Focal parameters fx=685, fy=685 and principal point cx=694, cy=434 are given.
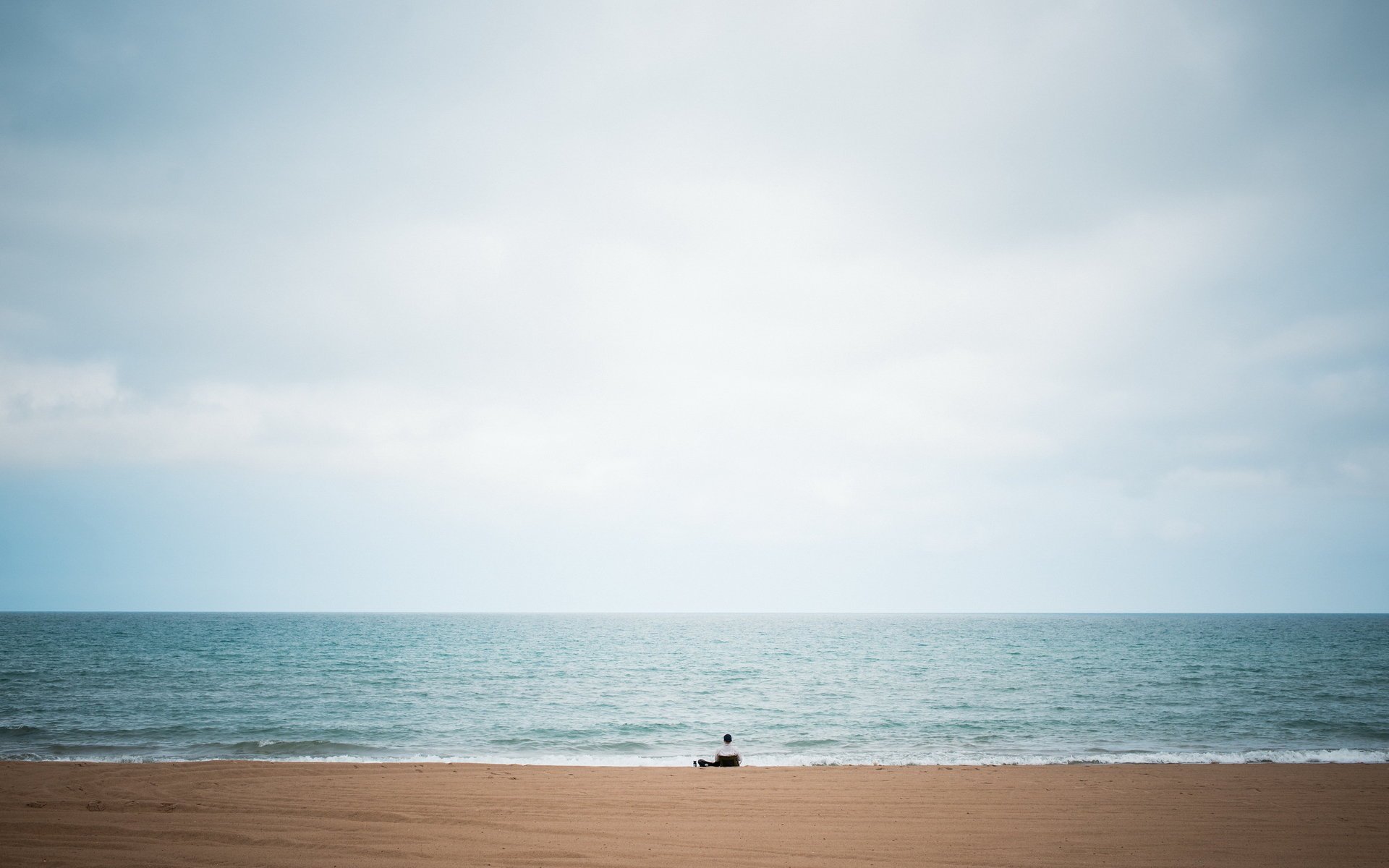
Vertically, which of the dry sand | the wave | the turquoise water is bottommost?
the turquoise water

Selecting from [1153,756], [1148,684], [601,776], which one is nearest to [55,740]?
[601,776]

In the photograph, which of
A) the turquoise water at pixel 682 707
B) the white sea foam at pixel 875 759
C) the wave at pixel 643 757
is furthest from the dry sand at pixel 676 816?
the turquoise water at pixel 682 707

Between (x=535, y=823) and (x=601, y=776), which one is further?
(x=601, y=776)

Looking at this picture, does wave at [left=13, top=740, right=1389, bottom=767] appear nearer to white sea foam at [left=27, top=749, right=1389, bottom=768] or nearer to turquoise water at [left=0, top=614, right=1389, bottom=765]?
white sea foam at [left=27, top=749, right=1389, bottom=768]

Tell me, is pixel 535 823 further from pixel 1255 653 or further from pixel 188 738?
pixel 1255 653

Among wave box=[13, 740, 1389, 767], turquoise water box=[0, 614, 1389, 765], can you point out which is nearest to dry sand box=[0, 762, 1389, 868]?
wave box=[13, 740, 1389, 767]

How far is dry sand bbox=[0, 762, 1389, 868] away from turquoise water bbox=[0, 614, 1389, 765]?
4319 millimetres

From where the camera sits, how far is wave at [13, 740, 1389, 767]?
58.6 feet

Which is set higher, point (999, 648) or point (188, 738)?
point (188, 738)

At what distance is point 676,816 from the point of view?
37.7 feet

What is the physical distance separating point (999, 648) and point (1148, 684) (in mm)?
31914

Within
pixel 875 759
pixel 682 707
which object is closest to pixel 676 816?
pixel 875 759

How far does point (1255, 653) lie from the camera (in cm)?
5822

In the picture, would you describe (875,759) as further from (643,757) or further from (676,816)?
(676,816)
